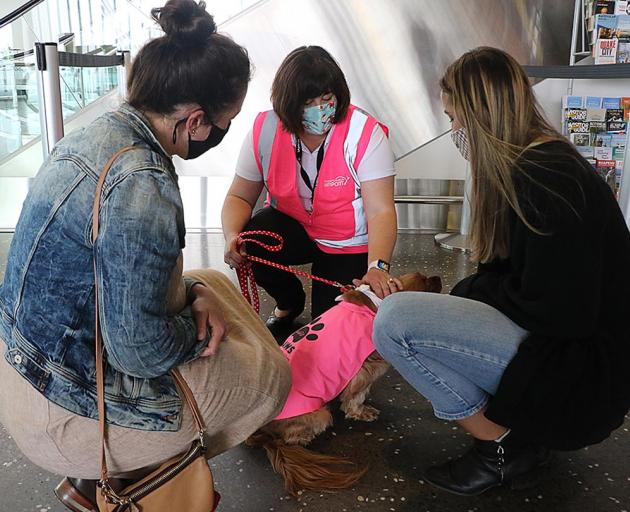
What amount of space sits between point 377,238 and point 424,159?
2418mm

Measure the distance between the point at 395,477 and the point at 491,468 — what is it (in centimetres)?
26

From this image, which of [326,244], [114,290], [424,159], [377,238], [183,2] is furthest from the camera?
[424,159]

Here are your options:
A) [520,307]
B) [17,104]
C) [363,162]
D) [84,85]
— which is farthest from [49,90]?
[520,307]

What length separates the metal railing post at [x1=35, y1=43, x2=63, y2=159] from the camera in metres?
3.01

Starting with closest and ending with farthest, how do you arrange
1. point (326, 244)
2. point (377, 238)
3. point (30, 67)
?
1. point (377, 238)
2. point (326, 244)
3. point (30, 67)

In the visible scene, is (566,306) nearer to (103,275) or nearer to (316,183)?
(103,275)

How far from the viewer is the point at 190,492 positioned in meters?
1.32

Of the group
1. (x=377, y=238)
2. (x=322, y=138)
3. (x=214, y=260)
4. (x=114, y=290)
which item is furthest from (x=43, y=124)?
(x=114, y=290)

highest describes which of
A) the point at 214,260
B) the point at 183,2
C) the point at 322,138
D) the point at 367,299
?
the point at 183,2

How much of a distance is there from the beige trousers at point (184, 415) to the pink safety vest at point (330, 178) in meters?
0.89

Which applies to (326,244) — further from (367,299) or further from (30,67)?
(30,67)

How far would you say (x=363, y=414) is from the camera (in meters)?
2.03

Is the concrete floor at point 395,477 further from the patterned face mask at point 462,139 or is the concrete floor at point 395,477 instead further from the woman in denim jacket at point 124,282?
the patterned face mask at point 462,139

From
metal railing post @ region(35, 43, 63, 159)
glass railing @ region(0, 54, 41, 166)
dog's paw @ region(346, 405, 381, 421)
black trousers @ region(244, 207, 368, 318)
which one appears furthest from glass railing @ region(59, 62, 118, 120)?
dog's paw @ region(346, 405, 381, 421)
